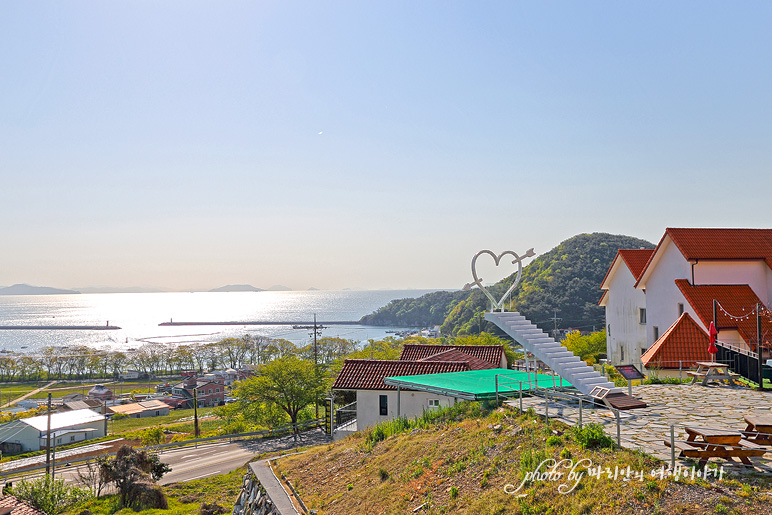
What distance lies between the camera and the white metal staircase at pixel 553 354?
1358 centimetres

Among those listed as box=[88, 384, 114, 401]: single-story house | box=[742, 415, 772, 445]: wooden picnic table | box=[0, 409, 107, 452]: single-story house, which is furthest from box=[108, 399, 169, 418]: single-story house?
box=[742, 415, 772, 445]: wooden picnic table

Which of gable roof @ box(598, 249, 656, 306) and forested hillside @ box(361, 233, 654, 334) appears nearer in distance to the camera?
gable roof @ box(598, 249, 656, 306)

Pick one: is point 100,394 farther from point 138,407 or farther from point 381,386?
point 381,386

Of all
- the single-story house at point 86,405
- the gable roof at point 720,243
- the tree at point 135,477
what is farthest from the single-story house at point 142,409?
the gable roof at point 720,243

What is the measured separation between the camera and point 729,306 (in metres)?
23.3

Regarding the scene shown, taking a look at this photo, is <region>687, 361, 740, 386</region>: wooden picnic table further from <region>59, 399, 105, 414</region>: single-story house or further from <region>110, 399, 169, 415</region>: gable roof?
<region>110, 399, 169, 415</region>: gable roof

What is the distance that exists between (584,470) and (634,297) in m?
24.0

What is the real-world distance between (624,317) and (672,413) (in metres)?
20.2

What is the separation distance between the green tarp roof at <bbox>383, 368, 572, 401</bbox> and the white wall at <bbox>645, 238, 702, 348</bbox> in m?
12.2

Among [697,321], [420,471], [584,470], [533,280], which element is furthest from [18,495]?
[533,280]

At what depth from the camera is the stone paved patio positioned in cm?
958

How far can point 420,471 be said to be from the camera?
11188mm

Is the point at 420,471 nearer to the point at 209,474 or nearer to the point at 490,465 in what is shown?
the point at 490,465

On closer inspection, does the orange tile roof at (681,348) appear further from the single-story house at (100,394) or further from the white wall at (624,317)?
the single-story house at (100,394)
